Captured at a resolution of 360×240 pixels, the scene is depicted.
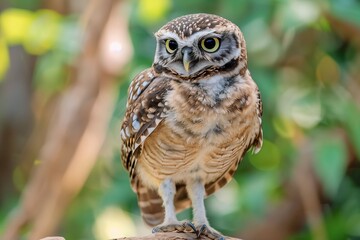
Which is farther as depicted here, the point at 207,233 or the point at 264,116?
the point at 264,116

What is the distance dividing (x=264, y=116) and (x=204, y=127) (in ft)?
5.79

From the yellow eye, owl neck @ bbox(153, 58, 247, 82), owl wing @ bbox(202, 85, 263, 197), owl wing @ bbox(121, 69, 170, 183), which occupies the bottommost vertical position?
owl wing @ bbox(202, 85, 263, 197)

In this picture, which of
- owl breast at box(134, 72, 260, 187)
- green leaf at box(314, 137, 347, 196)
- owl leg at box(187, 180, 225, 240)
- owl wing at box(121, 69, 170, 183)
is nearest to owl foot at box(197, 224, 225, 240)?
owl leg at box(187, 180, 225, 240)

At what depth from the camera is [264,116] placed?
481 centimetres

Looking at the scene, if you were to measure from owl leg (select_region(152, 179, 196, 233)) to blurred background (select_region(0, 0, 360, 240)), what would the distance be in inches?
42.0

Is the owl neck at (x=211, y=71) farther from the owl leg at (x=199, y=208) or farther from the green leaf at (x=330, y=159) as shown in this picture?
the green leaf at (x=330, y=159)

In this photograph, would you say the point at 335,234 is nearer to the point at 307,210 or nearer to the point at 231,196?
the point at 307,210

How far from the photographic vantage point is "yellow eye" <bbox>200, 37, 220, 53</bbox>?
2984 millimetres

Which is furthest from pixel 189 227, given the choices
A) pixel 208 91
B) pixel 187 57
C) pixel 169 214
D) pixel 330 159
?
pixel 330 159

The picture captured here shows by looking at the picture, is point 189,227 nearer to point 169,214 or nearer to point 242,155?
point 169,214

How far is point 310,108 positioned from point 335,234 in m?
0.67

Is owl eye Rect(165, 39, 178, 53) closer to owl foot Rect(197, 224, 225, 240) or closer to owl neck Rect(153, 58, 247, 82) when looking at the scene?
owl neck Rect(153, 58, 247, 82)

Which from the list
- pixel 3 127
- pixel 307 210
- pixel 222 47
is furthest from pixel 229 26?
pixel 3 127

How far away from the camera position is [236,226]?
195 inches
